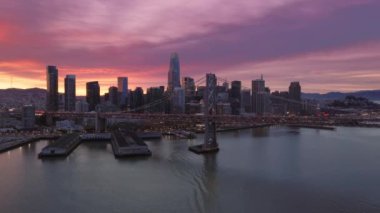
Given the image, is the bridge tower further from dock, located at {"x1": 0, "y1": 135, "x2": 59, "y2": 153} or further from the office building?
the office building

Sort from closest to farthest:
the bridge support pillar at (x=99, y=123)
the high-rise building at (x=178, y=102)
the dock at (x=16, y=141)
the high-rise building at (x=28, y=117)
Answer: the dock at (x=16, y=141) < the bridge support pillar at (x=99, y=123) < the high-rise building at (x=28, y=117) < the high-rise building at (x=178, y=102)

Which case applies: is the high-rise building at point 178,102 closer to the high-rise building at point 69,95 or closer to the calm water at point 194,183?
the high-rise building at point 69,95

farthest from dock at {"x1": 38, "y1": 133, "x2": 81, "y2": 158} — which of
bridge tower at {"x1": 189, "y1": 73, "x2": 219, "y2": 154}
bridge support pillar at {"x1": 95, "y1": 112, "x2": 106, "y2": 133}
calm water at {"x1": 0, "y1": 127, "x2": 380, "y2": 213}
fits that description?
bridge support pillar at {"x1": 95, "y1": 112, "x2": 106, "y2": 133}

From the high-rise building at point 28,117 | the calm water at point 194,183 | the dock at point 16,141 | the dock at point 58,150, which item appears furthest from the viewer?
the high-rise building at point 28,117

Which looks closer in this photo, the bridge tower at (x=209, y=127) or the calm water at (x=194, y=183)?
the calm water at (x=194, y=183)

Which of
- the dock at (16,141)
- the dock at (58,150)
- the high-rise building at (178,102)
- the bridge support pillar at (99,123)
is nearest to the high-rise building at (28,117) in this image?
the bridge support pillar at (99,123)

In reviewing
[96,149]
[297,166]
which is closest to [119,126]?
[96,149]

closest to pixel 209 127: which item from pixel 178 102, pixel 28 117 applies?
pixel 28 117

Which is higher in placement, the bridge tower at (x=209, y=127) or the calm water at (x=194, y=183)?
the bridge tower at (x=209, y=127)

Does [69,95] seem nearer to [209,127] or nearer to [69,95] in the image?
[69,95]
